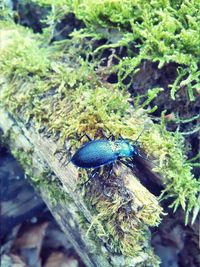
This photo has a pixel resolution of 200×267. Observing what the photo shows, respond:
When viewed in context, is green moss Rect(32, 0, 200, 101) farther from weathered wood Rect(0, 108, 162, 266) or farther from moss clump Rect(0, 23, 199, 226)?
weathered wood Rect(0, 108, 162, 266)

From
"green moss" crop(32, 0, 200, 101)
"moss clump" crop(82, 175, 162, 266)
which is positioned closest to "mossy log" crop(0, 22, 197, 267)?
"moss clump" crop(82, 175, 162, 266)

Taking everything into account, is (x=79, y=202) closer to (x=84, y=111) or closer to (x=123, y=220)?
(x=123, y=220)

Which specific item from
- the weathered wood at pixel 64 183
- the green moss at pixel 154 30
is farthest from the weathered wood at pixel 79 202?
the green moss at pixel 154 30

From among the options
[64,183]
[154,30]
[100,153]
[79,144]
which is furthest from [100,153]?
[154,30]

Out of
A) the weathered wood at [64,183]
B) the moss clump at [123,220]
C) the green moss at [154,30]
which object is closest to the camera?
the moss clump at [123,220]

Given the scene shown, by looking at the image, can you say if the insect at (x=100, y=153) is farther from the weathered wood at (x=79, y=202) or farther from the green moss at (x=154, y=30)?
the green moss at (x=154, y=30)

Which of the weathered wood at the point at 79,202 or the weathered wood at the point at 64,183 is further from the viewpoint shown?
the weathered wood at the point at 64,183

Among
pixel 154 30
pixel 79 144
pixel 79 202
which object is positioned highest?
pixel 154 30
